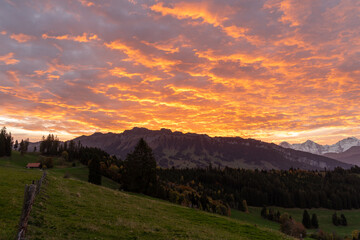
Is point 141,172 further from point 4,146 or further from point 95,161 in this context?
point 4,146

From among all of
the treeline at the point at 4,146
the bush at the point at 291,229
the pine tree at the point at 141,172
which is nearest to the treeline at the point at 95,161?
the pine tree at the point at 141,172

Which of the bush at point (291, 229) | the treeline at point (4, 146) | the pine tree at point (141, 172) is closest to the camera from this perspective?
the bush at point (291, 229)

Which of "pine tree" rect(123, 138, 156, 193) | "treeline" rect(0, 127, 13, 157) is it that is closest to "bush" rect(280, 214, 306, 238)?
"pine tree" rect(123, 138, 156, 193)

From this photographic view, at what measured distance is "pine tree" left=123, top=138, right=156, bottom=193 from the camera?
80.6 m

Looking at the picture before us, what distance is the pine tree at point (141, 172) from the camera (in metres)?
80.6

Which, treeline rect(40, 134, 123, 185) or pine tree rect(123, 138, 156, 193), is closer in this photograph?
pine tree rect(123, 138, 156, 193)

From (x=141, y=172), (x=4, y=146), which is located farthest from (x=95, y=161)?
(x=4, y=146)

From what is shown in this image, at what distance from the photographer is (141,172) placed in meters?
80.9

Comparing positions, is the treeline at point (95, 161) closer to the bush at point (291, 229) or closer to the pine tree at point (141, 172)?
the pine tree at point (141, 172)

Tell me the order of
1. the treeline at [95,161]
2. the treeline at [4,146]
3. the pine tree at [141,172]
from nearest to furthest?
the pine tree at [141,172] < the treeline at [95,161] < the treeline at [4,146]

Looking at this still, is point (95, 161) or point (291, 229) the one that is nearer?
point (291, 229)

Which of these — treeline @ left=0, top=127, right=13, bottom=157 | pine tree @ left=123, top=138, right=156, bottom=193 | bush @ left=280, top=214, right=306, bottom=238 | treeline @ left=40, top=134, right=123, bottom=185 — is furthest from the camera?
treeline @ left=0, top=127, right=13, bottom=157

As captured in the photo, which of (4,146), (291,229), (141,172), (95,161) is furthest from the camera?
(4,146)

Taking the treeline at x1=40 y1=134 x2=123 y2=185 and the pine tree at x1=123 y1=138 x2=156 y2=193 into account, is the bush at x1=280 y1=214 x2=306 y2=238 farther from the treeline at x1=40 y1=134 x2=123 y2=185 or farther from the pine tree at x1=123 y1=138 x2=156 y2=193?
the treeline at x1=40 y1=134 x2=123 y2=185
